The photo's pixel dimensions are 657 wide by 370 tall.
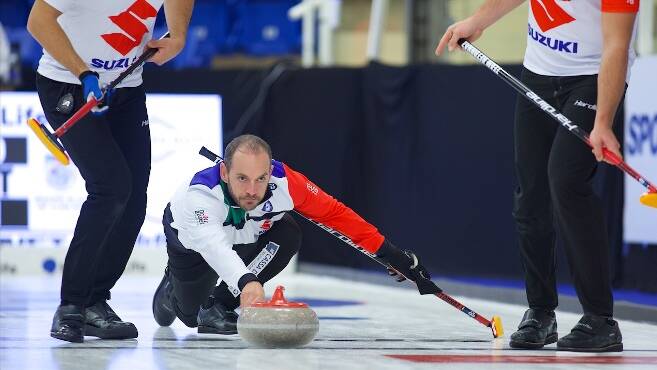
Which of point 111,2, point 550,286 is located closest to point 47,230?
point 111,2

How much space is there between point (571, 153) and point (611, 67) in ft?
1.00

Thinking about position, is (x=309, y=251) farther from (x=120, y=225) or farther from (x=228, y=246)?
(x=228, y=246)

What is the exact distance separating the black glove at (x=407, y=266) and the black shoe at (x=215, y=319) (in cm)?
58

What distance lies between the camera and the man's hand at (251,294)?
150 inches

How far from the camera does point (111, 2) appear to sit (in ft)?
14.4

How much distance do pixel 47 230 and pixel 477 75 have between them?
9.26 ft

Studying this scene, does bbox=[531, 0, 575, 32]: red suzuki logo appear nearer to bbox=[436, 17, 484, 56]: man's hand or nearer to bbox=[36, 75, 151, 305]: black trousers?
bbox=[436, 17, 484, 56]: man's hand

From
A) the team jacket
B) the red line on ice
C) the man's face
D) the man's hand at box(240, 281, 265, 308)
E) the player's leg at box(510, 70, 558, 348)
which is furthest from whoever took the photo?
the player's leg at box(510, 70, 558, 348)

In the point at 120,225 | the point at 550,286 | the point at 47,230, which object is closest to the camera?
the point at 550,286

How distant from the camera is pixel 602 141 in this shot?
384 centimetres

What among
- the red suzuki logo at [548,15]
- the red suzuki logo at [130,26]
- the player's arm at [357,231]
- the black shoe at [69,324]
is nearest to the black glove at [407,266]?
the player's arm at [357,231]

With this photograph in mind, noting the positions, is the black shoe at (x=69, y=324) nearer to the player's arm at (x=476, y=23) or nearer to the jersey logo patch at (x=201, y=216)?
the jersey logo patch at (x=201, y=216)

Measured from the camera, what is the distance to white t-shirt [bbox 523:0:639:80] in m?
4.07

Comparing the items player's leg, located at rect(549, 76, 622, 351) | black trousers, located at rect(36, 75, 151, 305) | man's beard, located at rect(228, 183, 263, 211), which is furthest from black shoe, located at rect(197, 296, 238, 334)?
player's leg, located at rect(549, 76, 622, 351)
